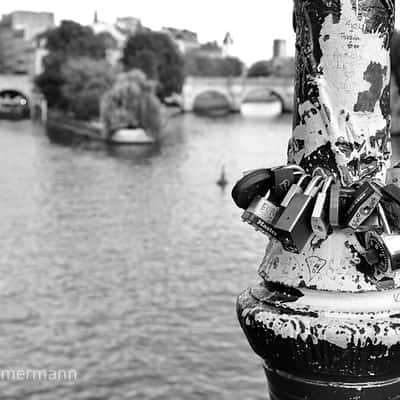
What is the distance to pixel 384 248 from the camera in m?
1.56

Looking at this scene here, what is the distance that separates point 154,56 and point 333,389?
63343 mm

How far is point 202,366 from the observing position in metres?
10.2

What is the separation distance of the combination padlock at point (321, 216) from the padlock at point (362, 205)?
0.04 m

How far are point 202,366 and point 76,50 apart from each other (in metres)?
54.6

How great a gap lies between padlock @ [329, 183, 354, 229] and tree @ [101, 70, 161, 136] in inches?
1501

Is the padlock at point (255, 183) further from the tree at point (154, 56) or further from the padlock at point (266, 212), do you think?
the tree at point (154, 56)

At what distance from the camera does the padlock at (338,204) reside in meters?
1.58

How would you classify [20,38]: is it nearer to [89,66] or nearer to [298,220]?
[89,66]

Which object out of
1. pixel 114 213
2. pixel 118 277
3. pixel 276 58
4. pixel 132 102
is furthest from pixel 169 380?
pixel 276 58

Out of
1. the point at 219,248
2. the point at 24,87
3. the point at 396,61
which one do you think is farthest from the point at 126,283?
the point at 24,87

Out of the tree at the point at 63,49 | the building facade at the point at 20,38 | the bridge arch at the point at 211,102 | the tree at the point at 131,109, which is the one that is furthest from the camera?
the building facade at the point at 20,38

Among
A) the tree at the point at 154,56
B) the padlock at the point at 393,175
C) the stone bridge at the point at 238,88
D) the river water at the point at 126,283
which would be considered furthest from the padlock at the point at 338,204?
the stone bridge at the point at 238,88

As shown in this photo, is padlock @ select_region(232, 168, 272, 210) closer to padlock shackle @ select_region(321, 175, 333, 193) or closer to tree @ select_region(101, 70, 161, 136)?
padlock shackle @ select_region(321, 175, 333, 193)

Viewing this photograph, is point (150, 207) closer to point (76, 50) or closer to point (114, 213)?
point (114, 213)
